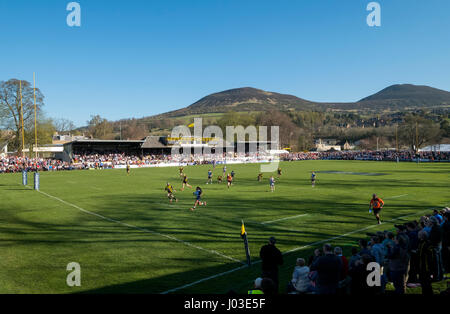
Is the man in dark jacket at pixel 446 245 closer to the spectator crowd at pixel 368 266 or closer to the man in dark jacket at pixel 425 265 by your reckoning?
the spectator crowd at pixel 368 266

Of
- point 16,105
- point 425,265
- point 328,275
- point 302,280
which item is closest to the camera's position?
point 328,275

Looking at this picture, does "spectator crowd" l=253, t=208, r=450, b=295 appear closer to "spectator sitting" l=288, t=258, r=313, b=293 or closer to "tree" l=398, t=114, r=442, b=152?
"spectator sitting" l=288, t=258, r=313, b=293

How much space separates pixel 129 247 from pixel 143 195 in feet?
45.1

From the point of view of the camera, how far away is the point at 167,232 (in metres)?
14.6

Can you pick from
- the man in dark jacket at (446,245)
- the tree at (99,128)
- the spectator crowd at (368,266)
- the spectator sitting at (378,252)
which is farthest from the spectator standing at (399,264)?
the tree at (99,128)

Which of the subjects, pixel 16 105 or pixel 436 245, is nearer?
pixel 436 245

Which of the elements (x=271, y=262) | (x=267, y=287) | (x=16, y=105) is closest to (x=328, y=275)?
(x=271, y=262)

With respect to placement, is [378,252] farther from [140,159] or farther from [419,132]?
[419,132]

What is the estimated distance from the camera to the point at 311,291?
669 centimetres

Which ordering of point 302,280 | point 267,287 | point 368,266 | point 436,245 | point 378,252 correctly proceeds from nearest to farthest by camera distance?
point 267,287 < point 368,266 < point 302,280 < point 378,252 < point 436,245

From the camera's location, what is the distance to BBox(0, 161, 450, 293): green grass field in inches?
372

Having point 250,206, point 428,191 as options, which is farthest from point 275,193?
point 428,191

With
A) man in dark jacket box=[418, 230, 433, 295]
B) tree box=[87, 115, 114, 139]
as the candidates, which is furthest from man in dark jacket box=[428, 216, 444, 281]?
tree box=[87, 115, 114, 139]
